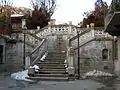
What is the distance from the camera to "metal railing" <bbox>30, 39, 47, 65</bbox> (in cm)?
2236

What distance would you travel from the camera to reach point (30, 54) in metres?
22.1

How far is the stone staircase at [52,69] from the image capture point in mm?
19703

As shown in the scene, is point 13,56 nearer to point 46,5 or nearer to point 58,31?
point 58,31

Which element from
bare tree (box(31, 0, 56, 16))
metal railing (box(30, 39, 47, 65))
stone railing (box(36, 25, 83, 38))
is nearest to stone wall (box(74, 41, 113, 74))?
metal railing (box(30, 39, 47, 65))

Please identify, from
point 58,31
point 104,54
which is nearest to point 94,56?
point 104,54

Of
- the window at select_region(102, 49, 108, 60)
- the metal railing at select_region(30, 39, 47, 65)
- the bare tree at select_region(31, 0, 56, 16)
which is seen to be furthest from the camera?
the bare tree at select_region(31, 0, 56, 16)

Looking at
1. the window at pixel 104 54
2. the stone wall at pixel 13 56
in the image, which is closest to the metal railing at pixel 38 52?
the stone wall at pixel 13 56

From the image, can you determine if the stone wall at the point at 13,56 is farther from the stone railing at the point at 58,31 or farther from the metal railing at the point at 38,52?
the stone railing at the point at 58,31

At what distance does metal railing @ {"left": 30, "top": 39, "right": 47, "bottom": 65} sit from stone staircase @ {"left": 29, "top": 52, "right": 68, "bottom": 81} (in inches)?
21.5

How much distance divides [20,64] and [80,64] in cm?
658

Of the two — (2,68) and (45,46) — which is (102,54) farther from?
(2,68)

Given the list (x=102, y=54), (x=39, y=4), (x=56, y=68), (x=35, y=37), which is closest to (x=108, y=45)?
(x=102, y=54)

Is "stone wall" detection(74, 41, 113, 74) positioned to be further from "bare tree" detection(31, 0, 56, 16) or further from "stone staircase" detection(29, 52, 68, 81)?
"bare tree" detection(31, 0, 56, 16)

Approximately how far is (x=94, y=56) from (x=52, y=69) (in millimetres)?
5154
